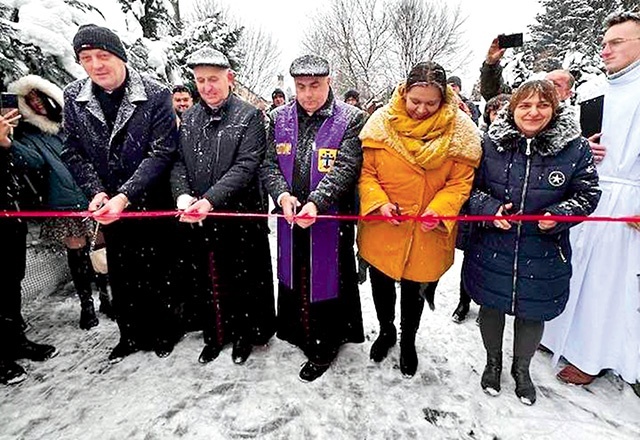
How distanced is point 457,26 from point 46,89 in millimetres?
22339

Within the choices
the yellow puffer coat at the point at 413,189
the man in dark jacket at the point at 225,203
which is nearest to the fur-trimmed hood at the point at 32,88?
the man in dark jacket at the point at 225,203

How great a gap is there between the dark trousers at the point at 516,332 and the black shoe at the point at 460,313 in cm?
97

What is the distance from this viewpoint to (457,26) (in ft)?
70.0

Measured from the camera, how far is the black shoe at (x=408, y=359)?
2.96 metres

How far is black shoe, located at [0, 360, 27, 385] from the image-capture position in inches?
113

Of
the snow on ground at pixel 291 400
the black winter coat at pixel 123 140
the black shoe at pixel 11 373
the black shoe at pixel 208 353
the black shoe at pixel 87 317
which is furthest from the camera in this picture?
the black shoe at pixel 87 317

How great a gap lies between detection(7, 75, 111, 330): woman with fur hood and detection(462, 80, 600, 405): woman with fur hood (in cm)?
331

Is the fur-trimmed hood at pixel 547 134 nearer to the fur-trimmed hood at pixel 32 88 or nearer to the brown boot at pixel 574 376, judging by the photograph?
the brown boot at pixel 574 376

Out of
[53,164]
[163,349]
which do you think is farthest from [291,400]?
[53,164]

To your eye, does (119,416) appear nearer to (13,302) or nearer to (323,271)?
(13,302)

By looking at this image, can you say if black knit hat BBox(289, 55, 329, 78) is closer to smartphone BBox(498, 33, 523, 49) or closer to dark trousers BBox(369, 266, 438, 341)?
dark trousers BBox(369, 266, 438, 341)

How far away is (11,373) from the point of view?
9.56ft

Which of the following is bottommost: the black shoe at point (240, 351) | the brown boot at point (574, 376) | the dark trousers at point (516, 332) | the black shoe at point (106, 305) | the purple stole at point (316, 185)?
the brown boot at point (574, 376)

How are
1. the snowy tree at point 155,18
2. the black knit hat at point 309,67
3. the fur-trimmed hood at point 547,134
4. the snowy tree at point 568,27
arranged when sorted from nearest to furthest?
the fur-trimmed hood at point 547,134 → the black knit hat at point 309,67 → the snowy tree at point 155,18 → the snowy tree at point 568,27
